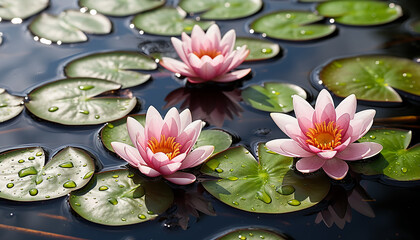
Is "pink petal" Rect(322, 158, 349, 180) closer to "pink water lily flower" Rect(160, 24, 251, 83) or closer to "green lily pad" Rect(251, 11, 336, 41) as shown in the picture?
"pink water lily flower" Rect(160, 24, 251, 83)

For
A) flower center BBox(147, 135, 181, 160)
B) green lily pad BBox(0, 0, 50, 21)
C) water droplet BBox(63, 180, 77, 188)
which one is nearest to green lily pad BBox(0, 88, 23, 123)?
water droplet BBox(63, 180, 77, 188)

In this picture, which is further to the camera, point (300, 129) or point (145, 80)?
point (145, 80)

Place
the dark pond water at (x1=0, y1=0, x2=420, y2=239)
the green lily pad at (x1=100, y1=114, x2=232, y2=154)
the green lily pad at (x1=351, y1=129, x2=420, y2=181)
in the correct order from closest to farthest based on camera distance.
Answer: the dark pond water at (x1=0, y1=0, x2=420, y2=239) → the green lily pad at (x1=351, y1=129, x2=420, y2=181) → the green lily pad at (x1=100, y1=114, x2=232, y2=154)

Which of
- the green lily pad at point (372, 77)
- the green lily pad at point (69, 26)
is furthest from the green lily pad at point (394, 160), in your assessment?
the green lily pad at point (69, 26)

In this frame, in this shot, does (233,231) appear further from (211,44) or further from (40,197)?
(211,44)

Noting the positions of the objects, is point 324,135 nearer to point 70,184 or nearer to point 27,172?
point 70,184

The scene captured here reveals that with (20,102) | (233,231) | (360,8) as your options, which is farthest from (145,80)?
(360,8)

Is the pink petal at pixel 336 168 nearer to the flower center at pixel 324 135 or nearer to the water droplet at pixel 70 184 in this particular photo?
the flower center at pixel 324 135
